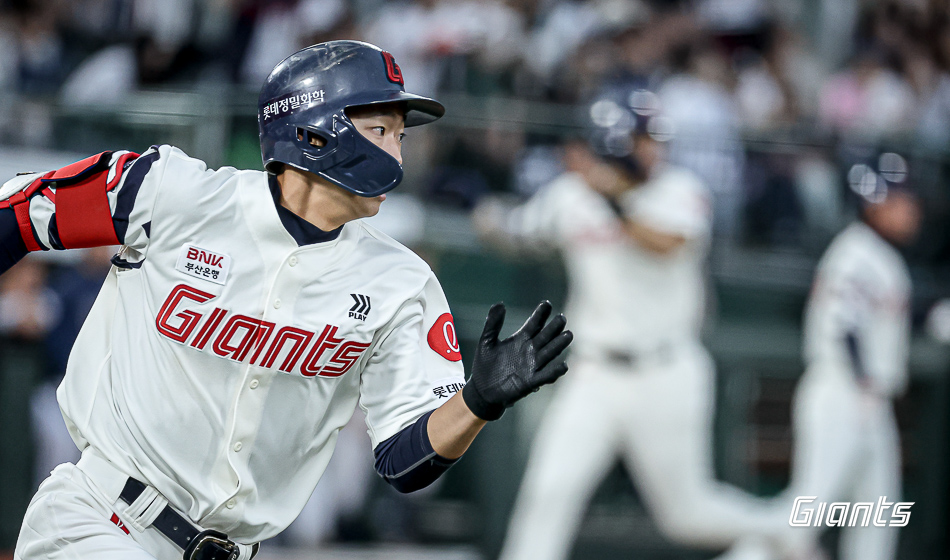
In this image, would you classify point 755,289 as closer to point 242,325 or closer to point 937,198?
point 937,198

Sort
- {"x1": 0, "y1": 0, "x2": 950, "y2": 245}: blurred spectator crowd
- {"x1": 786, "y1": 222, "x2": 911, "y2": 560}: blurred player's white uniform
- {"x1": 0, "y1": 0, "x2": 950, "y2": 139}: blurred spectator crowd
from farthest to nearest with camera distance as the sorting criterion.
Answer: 1. {"x1": 0, "y1": 0, "x2": 950, "y2": 139}: blurred spectator crowd
2. {"x1": 0, "y1": 0, "x2": 950, "y2": 245}: blurred spectator crowd
3. {"x1": 786, "y1": 222, "x2": 911, "y2": 560}: blurred player's white uniform

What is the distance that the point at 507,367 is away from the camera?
2648 mm

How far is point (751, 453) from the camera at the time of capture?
8.02 metres

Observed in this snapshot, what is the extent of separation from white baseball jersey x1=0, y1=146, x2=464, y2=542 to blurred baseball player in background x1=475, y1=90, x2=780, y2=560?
3.61 metres

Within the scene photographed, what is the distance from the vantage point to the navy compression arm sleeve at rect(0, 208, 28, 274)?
2.81 m

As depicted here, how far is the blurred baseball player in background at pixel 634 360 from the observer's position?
21.2 feet

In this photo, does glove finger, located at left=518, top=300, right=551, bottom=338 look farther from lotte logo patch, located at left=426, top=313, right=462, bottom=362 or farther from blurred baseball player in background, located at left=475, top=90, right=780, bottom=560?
blurred baseball player in background, located at left=475, top=90, right=780, bottom=560

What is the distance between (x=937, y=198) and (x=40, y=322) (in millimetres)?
6242

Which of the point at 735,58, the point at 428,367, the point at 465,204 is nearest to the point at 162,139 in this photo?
the point at 465,204

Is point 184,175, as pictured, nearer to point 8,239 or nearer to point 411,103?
point 8,239

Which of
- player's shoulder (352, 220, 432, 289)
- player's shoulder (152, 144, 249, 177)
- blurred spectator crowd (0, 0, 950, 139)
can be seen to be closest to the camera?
player's shoulder (152, 144, 249, 177)

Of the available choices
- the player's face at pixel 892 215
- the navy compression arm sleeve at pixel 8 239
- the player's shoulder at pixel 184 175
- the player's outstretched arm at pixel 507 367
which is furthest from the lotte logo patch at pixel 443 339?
the player's face at pixel 892 215

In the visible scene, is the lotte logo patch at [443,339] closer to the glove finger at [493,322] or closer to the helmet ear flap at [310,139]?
the glove finger at [493,322]

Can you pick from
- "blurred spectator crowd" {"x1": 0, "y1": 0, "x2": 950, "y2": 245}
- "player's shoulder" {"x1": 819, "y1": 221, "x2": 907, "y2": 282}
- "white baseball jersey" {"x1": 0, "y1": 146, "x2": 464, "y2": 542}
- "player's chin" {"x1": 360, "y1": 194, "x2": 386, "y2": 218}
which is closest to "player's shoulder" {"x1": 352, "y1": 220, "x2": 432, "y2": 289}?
"white baseball jersey" {"x1": 0, "y1": 146, "x2": 464, "y2": 542}
